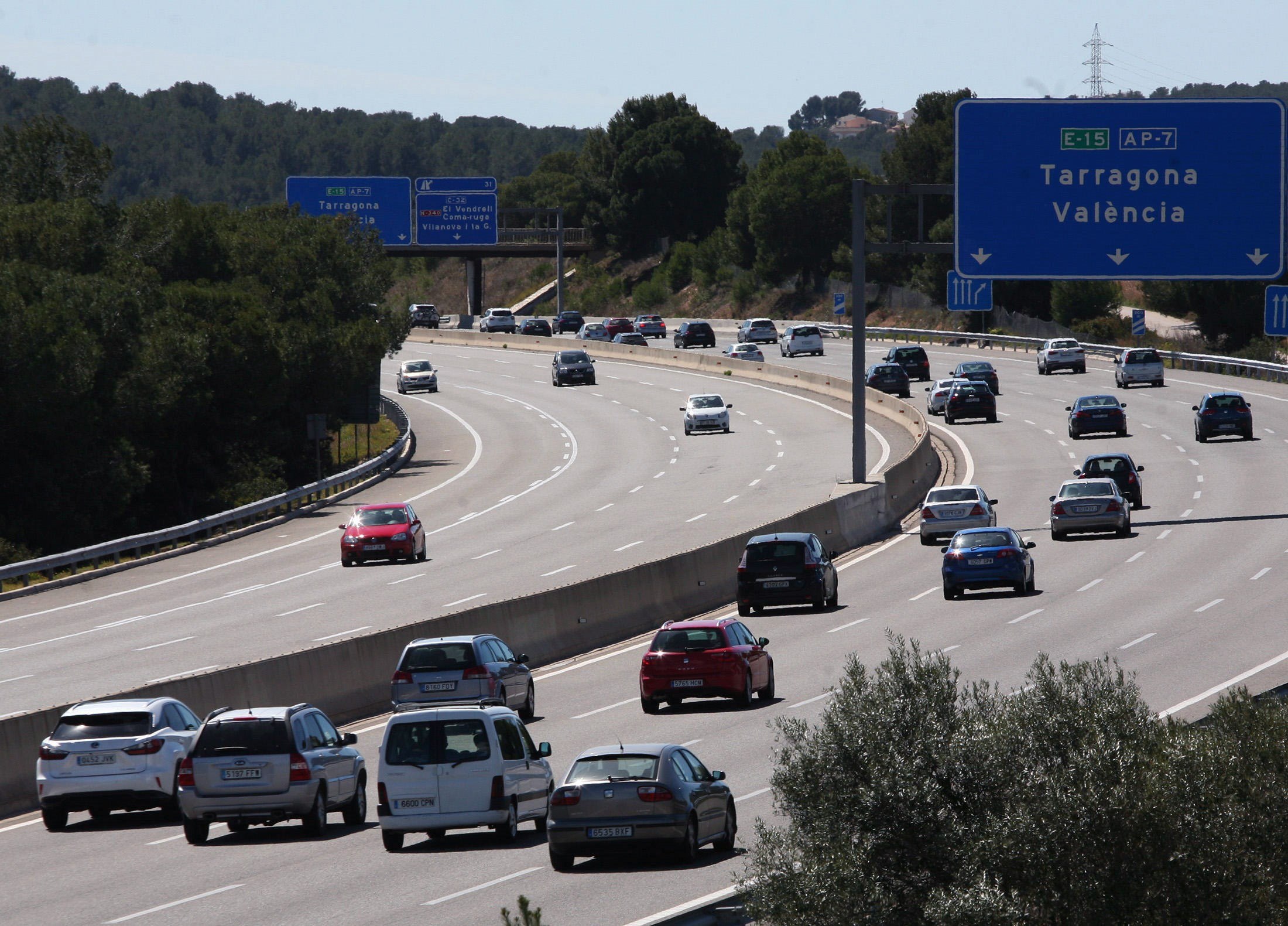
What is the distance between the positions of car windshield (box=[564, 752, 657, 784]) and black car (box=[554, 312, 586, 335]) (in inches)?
4141

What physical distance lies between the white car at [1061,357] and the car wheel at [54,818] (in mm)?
70956

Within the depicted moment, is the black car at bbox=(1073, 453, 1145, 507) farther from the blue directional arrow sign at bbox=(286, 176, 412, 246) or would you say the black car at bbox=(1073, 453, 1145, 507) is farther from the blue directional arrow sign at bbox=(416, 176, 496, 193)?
the blue directional arrow sign at bbox=(416, 176, 496, 193)

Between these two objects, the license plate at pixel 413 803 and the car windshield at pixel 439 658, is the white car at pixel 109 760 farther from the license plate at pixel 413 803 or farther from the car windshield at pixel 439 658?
the car windshield at pixel 439 658

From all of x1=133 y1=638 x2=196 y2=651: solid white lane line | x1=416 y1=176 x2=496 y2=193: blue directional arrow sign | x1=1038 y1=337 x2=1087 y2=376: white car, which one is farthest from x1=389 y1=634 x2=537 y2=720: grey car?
x1=416 y1=176 x2=496 y2=193: blue directional arrow sign

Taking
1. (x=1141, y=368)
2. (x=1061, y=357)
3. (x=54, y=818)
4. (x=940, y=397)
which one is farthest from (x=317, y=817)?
(x=1061, y=357)

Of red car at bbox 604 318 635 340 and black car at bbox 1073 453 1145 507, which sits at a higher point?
red car at bbox 604 318 635 340

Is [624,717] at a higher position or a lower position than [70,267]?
lower

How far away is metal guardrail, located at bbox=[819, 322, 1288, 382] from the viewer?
3201 inches

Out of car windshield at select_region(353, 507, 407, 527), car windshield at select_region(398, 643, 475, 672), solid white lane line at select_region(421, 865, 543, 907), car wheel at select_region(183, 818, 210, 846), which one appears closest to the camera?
solid white lane line at select_region(421, 865, 543, 907)

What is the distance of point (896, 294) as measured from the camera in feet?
407

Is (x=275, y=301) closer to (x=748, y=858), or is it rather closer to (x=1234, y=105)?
(x=1234, y=105)

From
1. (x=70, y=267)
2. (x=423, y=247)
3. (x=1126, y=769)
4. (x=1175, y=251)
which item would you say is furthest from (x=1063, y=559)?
(x=423, y=247)

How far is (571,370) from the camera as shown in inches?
3465

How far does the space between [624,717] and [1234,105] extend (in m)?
24.1
